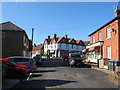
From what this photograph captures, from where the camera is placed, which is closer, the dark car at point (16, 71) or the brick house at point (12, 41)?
the dark car at point (16, 71)

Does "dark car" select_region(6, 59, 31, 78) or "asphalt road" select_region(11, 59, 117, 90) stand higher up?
"dark car" select_region(6, 59, 31, 78)

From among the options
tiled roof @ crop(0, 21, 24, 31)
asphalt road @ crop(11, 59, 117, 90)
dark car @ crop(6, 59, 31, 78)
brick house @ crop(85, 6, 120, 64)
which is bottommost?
asphalt road @ crop(11, 59, 117, 90)

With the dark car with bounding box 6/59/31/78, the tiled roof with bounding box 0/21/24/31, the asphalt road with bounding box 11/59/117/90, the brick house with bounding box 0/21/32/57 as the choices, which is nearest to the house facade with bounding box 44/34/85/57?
the tiled roof with bounding box 0/21/24/31

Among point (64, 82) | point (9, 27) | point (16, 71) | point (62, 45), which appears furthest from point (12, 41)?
point (62, 45)

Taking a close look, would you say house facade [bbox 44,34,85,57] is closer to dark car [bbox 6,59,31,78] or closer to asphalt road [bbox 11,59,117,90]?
asphalt road [bbox 11,59,117,90]

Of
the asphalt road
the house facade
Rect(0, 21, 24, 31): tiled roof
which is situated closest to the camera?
the asphalt road

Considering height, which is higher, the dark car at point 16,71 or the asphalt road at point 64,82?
the dark car at point 16,71

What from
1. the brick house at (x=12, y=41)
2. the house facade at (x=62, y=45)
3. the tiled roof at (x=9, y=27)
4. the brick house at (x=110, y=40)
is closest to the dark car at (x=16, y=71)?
the brick house at (x=110, y=40)

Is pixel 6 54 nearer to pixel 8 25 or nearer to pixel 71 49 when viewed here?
pixel 8 25

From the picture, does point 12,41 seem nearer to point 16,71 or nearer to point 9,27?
point 9,27

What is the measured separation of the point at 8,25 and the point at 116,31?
86.1 ft

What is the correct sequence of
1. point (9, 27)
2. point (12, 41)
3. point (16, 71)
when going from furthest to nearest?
point (9, 27)
point (12, 41)
point (16, 71)

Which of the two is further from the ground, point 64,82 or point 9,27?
point 9,27

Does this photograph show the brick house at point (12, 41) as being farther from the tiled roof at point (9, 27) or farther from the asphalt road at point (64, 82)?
the asphalt road at point (64, 82)
